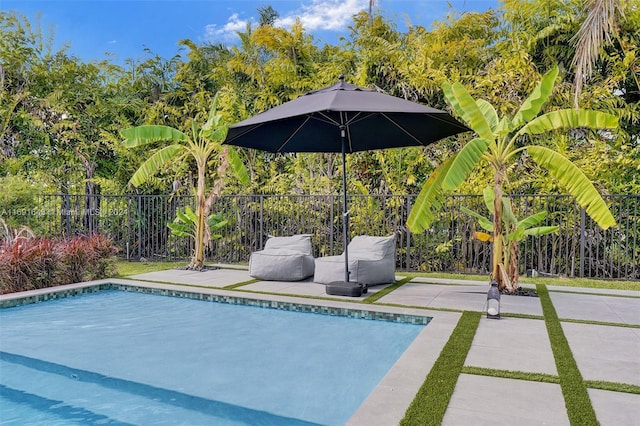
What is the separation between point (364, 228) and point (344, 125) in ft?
12.1

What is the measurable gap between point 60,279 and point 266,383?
4577mm

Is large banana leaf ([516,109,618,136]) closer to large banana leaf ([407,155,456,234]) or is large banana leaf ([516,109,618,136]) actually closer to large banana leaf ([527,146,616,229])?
large banana leaf ([527,146,616,229])

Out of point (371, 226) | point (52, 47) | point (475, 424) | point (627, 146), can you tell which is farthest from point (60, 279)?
point (627, 146)

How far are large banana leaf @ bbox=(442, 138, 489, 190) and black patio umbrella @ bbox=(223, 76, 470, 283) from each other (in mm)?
523

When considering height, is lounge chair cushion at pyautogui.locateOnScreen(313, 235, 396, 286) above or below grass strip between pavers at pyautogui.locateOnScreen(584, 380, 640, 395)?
above

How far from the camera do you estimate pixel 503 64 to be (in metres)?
8.42

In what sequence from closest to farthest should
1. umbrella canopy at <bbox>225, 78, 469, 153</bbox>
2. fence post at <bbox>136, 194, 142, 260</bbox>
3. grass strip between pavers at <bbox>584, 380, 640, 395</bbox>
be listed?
grass strip between pavers at <bbox>584, 380, 640, 395</bbox> → umbrella canopy at <bbox>225, 78, 469, 153</bbox> → fence post at <bbox>136, 194, 142, 260</bbox>

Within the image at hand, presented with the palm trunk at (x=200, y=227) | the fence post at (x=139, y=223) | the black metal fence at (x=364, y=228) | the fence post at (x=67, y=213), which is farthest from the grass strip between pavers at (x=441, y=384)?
the fence post at (x=67, y=213)

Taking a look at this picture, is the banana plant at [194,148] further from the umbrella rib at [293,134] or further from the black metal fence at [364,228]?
the black metal fence at [364,228]

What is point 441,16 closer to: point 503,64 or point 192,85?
point 503,64

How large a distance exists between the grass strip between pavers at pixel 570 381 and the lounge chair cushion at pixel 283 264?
11.6ft

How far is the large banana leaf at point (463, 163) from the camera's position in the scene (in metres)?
4.86

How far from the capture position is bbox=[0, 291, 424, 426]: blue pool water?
2875 mm

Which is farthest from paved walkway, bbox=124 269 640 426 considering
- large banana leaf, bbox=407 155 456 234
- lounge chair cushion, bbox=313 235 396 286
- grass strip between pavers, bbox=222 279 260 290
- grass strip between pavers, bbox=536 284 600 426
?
large banana leaf, bbox=407 155 456 234
